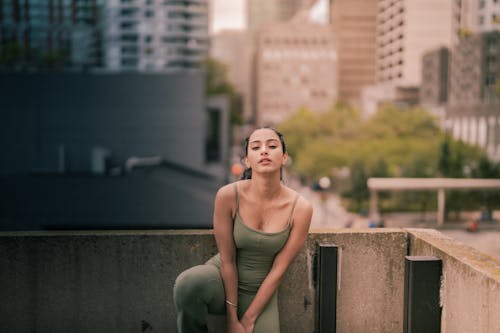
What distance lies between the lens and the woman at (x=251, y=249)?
3547mm

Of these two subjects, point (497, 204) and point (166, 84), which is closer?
point (166, 84)

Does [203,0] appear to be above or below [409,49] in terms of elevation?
above

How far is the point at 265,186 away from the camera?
12.0 feet

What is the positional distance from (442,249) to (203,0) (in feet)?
385

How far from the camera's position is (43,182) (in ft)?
66.3

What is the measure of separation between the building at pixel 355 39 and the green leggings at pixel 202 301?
135606mm

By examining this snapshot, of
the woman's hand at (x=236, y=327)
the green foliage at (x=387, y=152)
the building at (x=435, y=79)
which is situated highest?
the building at (x=435, y=79)

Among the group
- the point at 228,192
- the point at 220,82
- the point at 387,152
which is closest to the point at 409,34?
the point at 220,82

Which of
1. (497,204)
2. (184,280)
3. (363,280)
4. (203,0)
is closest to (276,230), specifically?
(184,280)

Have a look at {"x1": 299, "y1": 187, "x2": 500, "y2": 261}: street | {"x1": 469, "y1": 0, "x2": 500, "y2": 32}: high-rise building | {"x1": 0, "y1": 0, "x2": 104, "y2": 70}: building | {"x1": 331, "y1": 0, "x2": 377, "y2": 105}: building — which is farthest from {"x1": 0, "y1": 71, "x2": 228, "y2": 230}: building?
{"x1": 331, "y1": 0, "x2": 377, "y2": 105}: building

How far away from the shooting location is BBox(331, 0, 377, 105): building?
135500 mm

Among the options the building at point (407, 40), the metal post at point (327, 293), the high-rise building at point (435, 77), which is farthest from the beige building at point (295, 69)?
the metal post at point (327, 293)

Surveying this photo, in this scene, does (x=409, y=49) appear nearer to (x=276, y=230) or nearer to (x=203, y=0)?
(x=203, y=0)

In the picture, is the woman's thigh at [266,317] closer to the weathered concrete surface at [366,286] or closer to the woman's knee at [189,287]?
the woman's knee at [189,287]
